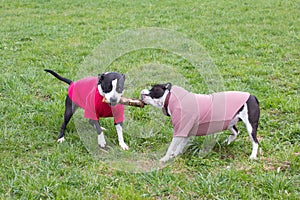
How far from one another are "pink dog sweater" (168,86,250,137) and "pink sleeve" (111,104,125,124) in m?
0.55

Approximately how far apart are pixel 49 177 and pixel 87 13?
32.4 ft

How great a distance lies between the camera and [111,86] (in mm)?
4035

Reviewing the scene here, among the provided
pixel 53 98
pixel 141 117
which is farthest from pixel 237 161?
pixel 53 98

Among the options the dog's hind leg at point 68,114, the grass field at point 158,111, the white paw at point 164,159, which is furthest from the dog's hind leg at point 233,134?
the dog's hind leg at point 68,114

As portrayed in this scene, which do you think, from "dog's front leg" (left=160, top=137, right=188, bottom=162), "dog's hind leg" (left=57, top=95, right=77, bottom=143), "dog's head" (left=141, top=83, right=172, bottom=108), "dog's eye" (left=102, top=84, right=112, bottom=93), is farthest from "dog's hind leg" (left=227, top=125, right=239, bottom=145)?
"dog's hind leg" (left=57, top=95, right=77, bottom=143)

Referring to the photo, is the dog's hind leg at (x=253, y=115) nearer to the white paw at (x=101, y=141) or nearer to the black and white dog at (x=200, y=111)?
the black and white dog at (x=200, y=111)

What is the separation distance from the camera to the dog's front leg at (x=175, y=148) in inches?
160

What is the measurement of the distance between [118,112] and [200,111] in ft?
2.80

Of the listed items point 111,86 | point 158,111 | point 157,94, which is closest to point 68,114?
point 111,86

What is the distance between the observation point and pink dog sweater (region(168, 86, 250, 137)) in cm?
396

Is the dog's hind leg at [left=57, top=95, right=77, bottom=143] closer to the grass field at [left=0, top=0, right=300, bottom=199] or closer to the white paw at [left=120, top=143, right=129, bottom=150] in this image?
the grass field at [left=0, top=0, right=300, bottom=199]

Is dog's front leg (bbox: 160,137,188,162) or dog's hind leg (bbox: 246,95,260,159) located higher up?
dog's hind leg (bbox: 246,95,260,159)

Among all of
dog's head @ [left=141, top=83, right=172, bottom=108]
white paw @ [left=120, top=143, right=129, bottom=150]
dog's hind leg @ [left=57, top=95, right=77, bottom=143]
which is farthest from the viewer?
dog's hind leg @ [left=57, top=95, right=77, bottom=143]

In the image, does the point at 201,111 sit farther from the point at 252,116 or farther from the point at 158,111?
the point at 158,111
